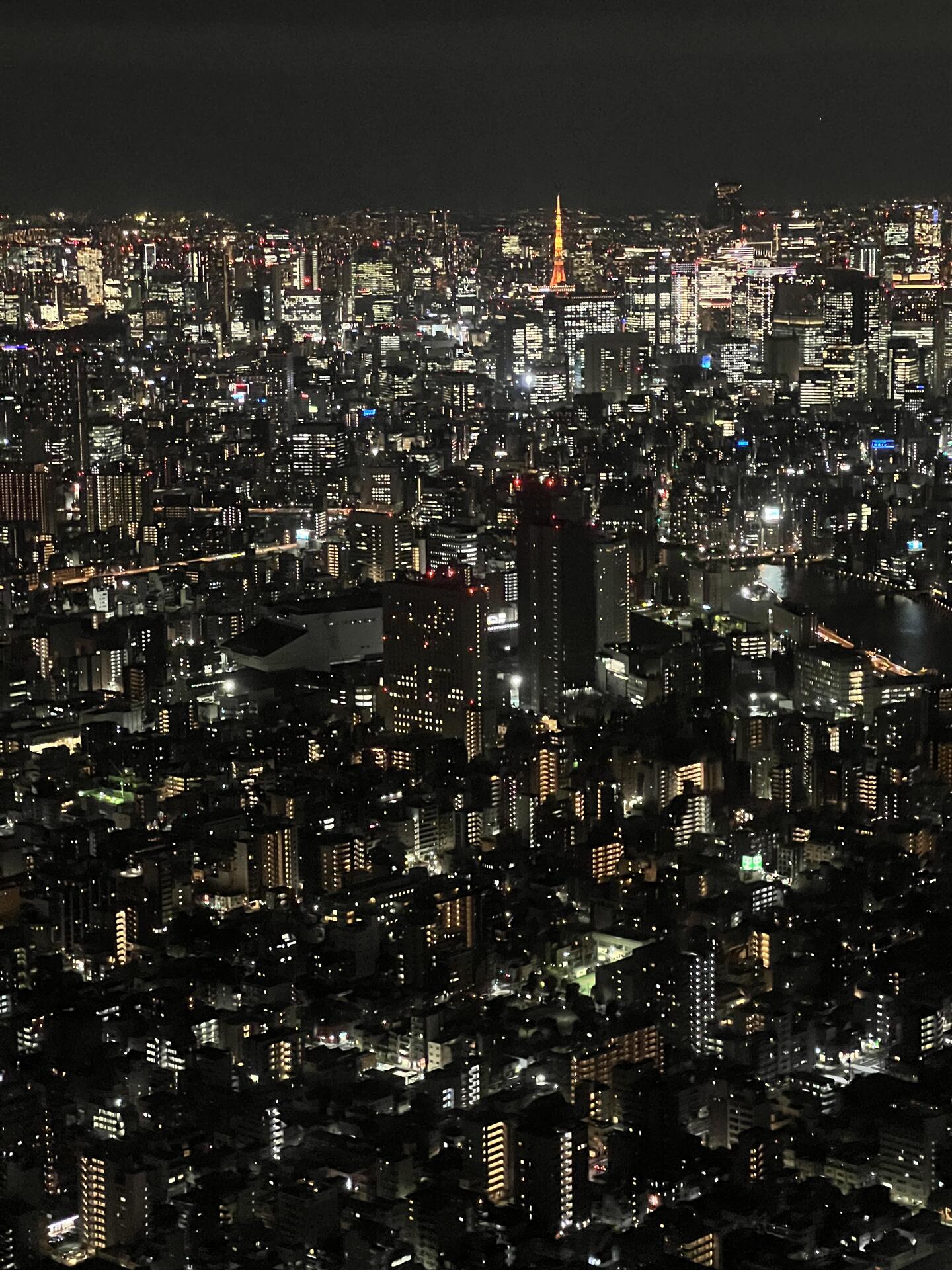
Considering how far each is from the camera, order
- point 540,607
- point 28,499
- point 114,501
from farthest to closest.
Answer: point 114,501 < point 28,499 < point 540,607

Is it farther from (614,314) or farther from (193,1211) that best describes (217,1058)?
(614,314)

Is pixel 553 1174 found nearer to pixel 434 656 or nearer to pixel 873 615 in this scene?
pixel 434 656

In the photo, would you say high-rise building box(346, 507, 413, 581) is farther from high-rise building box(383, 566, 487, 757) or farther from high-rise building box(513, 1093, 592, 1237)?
high-rise building box(513, 1093, 592, 1237)

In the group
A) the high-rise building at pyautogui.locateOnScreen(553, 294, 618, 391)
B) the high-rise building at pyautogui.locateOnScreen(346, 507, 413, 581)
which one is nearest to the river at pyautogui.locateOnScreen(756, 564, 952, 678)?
the high-rise building at pyautogui.locateOnScreen(346, 507, 413, 581)

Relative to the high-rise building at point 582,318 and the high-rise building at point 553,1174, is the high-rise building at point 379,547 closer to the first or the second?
the high-rise building at point 553,1174

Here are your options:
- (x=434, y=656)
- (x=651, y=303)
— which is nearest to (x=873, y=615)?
(x=434, y=656)

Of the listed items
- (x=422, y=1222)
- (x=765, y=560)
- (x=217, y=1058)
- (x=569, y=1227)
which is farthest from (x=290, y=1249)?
(x=765, y=560)

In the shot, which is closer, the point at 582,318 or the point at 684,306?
the point at 582,318
